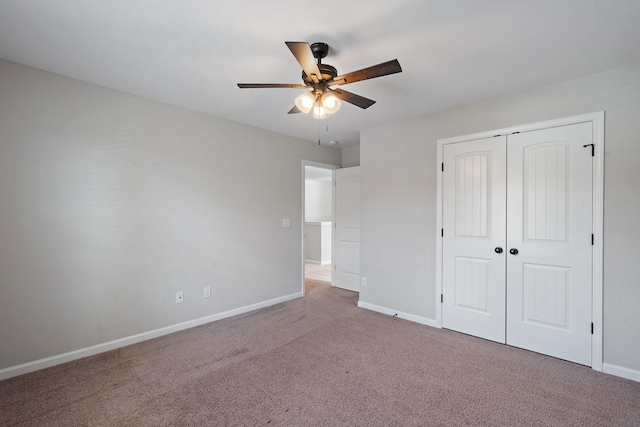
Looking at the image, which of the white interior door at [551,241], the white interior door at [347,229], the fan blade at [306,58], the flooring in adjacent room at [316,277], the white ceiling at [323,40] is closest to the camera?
the fan blade at [306,58]

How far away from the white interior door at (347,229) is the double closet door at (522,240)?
172 cm

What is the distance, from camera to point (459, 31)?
1.89 metres

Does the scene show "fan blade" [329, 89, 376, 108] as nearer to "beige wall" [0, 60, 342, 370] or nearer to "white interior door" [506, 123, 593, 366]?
"white interior door" [506, 123, 593, 366]

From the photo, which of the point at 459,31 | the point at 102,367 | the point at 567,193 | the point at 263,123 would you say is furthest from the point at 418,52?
the point at 102,367

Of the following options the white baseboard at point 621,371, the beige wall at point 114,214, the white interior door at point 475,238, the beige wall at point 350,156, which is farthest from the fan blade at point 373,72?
the beige wall at point 350,156

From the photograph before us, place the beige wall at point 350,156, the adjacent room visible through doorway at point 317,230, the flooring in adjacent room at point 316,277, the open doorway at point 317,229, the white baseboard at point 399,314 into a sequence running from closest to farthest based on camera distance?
the white baseboard at point 399,314 → the beige wall at point 350,156 → the flooring in adjacent room at point 316,277 → the open doorway at point 317,229 → the adjacent room visible through doorway at point 317,230

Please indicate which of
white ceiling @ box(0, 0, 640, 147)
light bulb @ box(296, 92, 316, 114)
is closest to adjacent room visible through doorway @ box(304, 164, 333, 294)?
white ceiling @ box(0, 0, 640, 147)

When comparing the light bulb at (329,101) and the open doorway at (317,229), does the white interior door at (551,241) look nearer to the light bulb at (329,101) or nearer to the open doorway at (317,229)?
the light bulb at (329,101)

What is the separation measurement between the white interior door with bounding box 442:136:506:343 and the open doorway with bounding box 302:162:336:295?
2.18 metres

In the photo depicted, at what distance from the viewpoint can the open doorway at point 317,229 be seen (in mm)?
5293

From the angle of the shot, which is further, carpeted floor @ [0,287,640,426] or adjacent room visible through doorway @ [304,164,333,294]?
adjacent room visible through doorway @ [304,164,333,294]

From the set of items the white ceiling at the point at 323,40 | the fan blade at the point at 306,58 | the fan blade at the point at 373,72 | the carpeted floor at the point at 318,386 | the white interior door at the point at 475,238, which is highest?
the white ceiling at the point at 323,40

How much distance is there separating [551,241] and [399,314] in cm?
182

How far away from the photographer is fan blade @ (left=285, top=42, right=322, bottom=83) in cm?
158
